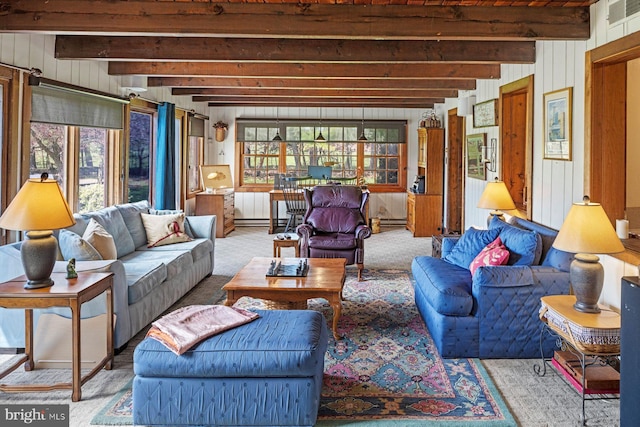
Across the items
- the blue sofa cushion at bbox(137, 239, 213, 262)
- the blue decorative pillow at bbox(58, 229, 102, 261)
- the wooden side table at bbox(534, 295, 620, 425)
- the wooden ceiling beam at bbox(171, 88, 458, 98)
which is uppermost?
the wooden ceiling beam at bbox(171, 88, 458, 98)

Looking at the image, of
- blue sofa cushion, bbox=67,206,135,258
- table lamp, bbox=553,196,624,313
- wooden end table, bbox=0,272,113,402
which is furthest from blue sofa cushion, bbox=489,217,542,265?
A: blue sofa cushion, bbox=67,206,135,258

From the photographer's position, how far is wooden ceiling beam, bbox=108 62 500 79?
550 cm

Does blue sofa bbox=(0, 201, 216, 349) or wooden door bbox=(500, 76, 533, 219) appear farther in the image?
wooden door bbox=(500, 76, 533, 219)

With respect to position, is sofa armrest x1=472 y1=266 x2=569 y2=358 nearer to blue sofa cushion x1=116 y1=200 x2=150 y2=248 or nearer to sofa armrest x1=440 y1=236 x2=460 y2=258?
sofa armrest x1=440 y1=236 x2=460 y2=258

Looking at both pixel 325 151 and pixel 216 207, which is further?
pixel 325 151

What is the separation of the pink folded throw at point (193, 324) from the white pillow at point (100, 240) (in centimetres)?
144

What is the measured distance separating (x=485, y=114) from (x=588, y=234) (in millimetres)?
3580

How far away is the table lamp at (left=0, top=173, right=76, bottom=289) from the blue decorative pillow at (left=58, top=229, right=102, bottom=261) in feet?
2.33

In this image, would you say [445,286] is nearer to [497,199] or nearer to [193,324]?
[497,199]

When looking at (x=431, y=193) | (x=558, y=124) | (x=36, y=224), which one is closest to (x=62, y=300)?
(x=36, y=224)

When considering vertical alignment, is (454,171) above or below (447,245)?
above

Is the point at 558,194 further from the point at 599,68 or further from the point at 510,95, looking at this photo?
the point at 510,95

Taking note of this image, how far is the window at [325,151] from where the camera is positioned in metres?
9.84

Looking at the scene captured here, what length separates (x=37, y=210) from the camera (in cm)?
280
